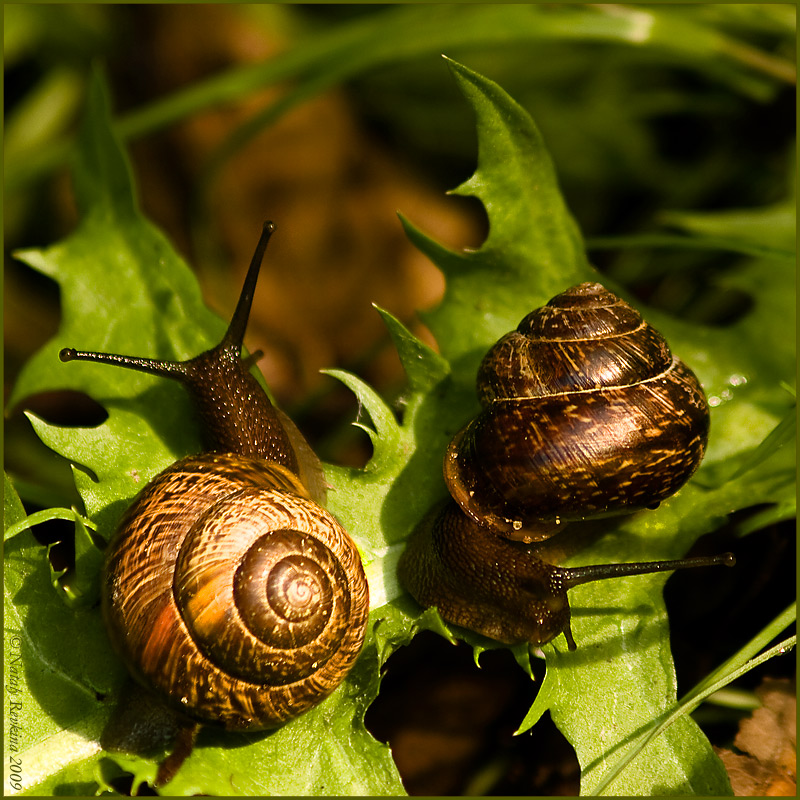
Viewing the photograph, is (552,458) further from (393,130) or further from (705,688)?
(393,130)

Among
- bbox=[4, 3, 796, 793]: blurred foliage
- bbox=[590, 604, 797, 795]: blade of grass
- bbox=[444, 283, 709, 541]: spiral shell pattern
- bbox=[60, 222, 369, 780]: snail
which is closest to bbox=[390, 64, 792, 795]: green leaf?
bbox=[590, 604, 797, 795]: blade of grass

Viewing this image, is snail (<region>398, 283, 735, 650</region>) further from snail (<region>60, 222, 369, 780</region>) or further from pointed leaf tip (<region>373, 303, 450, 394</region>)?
snail (<region>60, 222, 369, 780</region>)

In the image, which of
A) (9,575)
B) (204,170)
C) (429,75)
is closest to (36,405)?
(204,170)

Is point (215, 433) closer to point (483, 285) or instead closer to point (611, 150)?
point (483, 285)

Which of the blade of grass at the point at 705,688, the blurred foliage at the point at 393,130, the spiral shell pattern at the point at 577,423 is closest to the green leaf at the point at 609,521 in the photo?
the blade of grass at the point at 705,688

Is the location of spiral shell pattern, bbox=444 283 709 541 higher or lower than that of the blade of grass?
higher

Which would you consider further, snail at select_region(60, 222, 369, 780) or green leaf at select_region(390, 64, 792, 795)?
green leaf at select_region(390, 64, 792, 795)

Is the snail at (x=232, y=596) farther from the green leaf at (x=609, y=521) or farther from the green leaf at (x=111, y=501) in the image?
the green leaf at (x=609, y=521)
